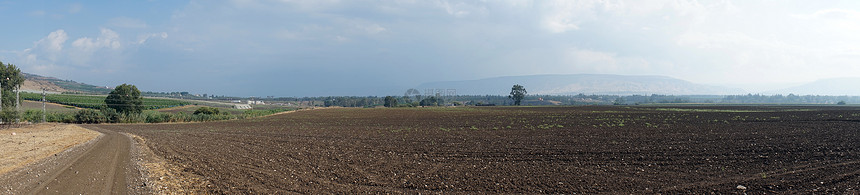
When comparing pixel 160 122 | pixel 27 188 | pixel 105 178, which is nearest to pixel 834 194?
pixel 105 178

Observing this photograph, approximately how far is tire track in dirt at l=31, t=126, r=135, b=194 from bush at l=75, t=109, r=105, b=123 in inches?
1354

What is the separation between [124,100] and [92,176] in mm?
49585

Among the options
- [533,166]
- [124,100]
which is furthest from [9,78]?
[533,166]

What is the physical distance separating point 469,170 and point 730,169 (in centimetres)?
742

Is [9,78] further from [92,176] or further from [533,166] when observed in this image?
[533,166]


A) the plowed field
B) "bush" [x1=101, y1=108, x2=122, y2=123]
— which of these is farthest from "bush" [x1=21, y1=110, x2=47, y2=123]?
the plowed field

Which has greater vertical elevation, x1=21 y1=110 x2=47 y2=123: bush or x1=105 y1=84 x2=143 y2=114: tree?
x1=105 y1=84 x2=143 y2=114: tree

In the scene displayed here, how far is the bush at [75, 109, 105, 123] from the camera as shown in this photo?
1646 inches

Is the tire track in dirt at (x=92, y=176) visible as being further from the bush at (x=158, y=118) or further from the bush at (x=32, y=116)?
the bush at (x=158, y=118)

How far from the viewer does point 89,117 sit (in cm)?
4197

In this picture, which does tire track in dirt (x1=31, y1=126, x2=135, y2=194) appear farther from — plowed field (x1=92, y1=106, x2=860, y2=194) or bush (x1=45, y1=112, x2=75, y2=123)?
bush (x1=45, y1=112, x2=75, y2=123)

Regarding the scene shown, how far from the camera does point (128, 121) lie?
4406 centimetres

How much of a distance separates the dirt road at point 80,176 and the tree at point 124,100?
4367cm

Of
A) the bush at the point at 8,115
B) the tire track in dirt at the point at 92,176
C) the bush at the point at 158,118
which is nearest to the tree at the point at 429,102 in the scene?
the bush at the point at 158,118
